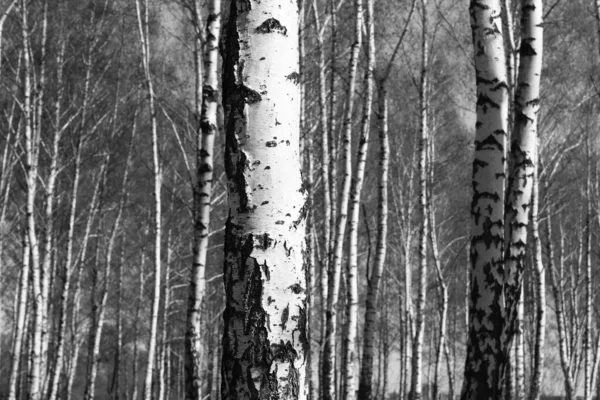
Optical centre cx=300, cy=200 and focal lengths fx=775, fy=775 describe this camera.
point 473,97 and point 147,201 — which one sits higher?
point 473,97

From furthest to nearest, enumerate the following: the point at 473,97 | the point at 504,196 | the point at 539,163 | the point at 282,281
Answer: the point at 473,97
the point at 539,163
the point at 504,196
the point at 282,281

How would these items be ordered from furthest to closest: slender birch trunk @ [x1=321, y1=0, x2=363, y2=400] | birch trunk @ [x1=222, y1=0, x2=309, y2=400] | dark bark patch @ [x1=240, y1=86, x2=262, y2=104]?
slender birch trunk @ [x1=321, y1=0, x2=363, y2=400] → dark bark patch @ [x1=240, y1=86, x2=262, y2=104] → birch trunk @ [x1=222, y1=0, x2=309, y2=400]

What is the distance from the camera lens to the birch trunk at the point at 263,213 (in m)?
2.52

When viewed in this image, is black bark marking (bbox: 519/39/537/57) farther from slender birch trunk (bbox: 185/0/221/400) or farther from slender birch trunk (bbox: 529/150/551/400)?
slender birch trunk (bbox: 529/150/551/400)

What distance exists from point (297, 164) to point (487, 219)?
90.3 inches

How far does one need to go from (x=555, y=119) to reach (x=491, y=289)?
35.1ft

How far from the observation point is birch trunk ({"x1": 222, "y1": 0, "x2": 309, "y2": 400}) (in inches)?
99.0

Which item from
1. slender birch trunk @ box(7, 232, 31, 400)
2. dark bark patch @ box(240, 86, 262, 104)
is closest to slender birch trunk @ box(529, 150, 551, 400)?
slender birch trunk @ box(7, 232, 31, 400)

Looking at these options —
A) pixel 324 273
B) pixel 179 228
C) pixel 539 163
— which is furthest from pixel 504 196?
pixel 179 228

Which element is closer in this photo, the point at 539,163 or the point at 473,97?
the point at 539,163

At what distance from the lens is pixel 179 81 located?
1420 cm

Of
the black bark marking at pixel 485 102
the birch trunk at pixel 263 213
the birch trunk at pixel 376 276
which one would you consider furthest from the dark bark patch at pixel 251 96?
the birch trunk at pixel 376 276

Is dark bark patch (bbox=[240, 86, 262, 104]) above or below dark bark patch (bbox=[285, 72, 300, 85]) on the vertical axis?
below

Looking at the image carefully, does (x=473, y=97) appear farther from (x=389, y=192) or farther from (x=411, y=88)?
(x=389, y=192)
